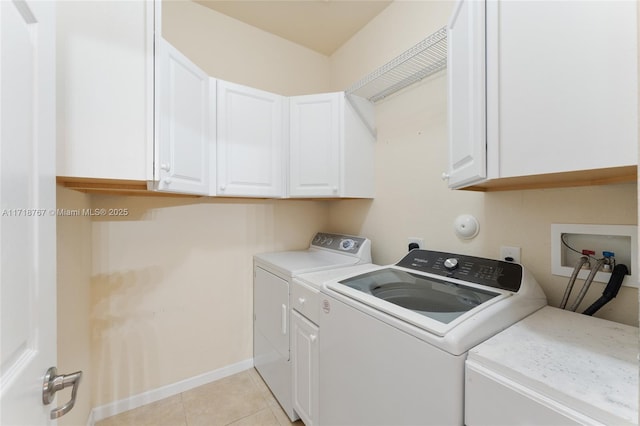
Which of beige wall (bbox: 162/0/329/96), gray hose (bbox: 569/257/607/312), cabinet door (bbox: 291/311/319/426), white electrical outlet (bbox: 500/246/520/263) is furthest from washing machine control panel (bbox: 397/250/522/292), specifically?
beige wall (bbox: 162/0/329/96)

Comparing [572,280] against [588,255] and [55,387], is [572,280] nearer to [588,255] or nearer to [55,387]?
[588,255]

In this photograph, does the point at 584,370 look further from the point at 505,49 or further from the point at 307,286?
Answer: the point at 307,286

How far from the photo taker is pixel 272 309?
72.8 inches

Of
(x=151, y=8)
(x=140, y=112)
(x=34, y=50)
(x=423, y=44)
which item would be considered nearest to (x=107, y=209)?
(x=140, y=112)

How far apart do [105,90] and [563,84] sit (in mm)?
1542

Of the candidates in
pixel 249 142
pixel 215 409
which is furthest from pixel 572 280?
pixel 215 409

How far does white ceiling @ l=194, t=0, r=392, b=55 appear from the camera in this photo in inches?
75.2

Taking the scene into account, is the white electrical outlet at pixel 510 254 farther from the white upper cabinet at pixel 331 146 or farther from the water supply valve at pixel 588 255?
the white upper cabinet at pixel 331 146

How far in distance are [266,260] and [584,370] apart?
172 cm

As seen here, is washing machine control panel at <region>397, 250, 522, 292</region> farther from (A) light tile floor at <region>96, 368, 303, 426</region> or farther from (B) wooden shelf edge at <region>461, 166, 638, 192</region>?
(A) light tile floor at <region>96, 368, 303, 426</region>

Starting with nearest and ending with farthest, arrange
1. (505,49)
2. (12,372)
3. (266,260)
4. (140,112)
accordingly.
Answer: (12,372)
(505,49)
(140,112)
(266,260)

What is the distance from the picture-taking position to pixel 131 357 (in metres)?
1.76

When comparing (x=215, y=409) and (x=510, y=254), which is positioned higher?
(x=510, y=254)

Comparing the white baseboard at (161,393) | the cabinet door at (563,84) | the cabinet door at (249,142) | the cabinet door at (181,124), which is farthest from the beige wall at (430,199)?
the white baseboard at (161,393)
